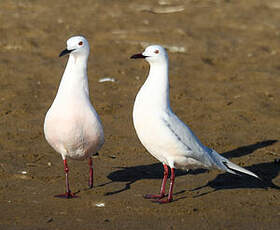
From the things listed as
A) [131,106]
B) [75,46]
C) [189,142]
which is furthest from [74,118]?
[131,106]

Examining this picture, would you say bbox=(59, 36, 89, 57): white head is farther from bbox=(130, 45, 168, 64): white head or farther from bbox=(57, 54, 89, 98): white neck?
bbox=(130, 45, 168, 64): white head

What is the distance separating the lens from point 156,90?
8.12m

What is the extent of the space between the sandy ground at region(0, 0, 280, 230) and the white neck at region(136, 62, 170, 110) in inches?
47.1

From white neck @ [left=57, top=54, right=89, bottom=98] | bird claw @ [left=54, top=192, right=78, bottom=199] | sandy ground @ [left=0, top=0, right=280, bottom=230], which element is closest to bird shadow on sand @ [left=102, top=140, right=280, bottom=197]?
sandy ground @ [left=0, top=0, right=280, bottom=230]

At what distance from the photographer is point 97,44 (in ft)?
52.1

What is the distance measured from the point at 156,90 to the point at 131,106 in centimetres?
403

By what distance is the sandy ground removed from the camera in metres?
7.82

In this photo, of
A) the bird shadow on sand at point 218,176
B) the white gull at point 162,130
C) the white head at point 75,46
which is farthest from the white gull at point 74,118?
the bird shadow on sand at point 218,176

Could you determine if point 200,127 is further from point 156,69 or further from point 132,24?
point 132,24

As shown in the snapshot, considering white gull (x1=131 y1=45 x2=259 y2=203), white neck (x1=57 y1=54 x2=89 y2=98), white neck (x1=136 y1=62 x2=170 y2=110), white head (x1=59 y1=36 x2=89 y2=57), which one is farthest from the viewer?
white head (x1=59 y1=36 x2=89 y2=57)

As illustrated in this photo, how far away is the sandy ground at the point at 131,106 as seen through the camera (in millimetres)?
7820

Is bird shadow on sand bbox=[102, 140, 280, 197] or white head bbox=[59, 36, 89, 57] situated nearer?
white head bbox=[59, 36, 89, 57]

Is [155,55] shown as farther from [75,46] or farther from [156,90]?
[75,46]

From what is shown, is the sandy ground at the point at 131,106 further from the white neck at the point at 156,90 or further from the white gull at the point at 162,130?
Result: the white neck at the point at 156,90
